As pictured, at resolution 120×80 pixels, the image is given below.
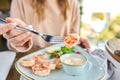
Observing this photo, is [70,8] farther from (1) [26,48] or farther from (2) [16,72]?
(2) [16,72]

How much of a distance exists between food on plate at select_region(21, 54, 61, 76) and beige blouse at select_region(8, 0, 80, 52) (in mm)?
336

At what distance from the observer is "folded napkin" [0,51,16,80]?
760 millimetres

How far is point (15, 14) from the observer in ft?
3.74

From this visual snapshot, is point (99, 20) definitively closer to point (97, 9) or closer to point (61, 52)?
point (61, 52)

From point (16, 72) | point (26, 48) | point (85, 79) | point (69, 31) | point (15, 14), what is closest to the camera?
point (85, 79)

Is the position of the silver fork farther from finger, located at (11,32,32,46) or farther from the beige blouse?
the beige blouse

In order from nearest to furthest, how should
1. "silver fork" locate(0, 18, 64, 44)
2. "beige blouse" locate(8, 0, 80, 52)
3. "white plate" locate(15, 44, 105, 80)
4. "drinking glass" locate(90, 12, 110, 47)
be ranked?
"white plate" locate(15, 44, 105, 80), "silver fork" locate(0, 18, 64, 44), "drinking glass" locate(90, 12, 110, 47), "beige blouse" locate(8, 0, 80, 52)

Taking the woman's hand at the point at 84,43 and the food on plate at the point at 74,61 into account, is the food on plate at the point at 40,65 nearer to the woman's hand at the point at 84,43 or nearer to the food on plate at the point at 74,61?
the food on plate at the point at 74,61

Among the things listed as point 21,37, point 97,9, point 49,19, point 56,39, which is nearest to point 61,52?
point 56,39

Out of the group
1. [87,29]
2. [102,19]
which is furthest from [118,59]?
[87,29]

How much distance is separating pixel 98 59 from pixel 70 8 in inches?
18.1

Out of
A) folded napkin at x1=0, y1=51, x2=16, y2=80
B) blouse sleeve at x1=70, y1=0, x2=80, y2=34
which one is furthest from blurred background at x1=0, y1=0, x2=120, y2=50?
folded napkin at x1=0, y1=51, x2=16, y2=80

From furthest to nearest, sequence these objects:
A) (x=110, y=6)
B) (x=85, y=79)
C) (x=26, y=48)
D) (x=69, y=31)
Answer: (x=110, y=6) < (x=69, y=31) < (x=26, y=48) < (x=85, y=79)

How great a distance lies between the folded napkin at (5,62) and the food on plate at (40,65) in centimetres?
7
